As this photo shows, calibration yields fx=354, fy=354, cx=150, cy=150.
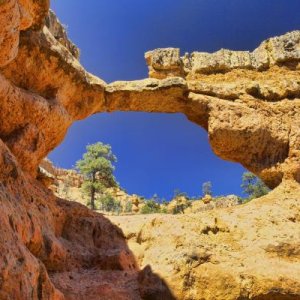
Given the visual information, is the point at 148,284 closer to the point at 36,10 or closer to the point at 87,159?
the point at 36,10

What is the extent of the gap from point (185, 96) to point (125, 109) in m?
3.75

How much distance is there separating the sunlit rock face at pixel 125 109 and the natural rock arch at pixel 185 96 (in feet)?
0.19

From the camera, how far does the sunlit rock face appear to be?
421 inches

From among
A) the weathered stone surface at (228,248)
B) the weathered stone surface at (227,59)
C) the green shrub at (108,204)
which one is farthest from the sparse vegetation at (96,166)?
the weathered stone surface at (228,248)

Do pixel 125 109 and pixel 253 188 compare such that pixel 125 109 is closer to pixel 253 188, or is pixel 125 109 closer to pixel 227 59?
pixel 227 59

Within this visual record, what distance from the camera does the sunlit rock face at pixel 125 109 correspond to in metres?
10.7

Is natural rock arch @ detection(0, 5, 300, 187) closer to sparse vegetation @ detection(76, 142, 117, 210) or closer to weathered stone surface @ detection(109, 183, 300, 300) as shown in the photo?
weathered stone surface @ detection(109, 183, 300, 300)

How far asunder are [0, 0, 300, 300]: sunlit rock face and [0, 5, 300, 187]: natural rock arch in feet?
0.19

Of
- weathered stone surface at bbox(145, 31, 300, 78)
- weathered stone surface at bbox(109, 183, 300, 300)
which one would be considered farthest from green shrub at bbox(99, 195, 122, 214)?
weathered stone surface at bbox(109, 183, 300, 300)

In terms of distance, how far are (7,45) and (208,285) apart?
9744mm

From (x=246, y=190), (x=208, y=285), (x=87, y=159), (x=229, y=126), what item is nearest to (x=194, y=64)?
(x=229, y=126)

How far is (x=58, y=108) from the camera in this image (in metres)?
16.8

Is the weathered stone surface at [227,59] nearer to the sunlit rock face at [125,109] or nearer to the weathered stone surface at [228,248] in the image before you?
the sunlit rock face at [125,109]

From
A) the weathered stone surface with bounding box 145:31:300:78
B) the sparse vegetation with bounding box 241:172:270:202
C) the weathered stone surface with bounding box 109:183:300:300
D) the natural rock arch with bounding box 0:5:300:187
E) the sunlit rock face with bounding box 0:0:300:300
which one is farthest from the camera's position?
the sparse vegetation with bounding box 241:172:270:202
